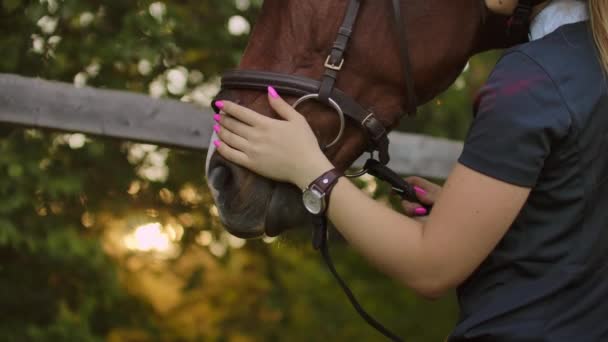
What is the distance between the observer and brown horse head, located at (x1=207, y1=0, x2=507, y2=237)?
1.74m

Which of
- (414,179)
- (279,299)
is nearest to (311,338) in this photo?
(279,299)

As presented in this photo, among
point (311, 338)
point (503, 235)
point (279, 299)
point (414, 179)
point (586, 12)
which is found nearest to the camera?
point (503, 235)

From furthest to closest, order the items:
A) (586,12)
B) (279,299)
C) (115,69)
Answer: (279,299)
(115,69)
(586,12)

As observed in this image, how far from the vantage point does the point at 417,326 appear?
206 inches

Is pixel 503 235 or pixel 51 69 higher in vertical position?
pixel 503 235

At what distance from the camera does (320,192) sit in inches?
61.2

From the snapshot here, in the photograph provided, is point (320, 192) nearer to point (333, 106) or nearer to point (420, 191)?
point (333, 106)

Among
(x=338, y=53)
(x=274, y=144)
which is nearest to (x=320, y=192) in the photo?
(x=274, y=144)

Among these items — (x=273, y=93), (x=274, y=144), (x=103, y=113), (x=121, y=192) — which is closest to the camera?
(x=274, y=144)

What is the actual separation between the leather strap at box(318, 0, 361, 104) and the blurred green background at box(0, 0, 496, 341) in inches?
21.9

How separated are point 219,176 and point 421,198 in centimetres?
52

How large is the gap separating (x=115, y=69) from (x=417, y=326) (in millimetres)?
2836

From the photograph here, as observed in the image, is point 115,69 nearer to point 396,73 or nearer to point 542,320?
point 396,73

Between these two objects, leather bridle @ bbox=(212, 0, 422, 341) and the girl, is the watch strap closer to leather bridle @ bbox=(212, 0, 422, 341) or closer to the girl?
the girl
